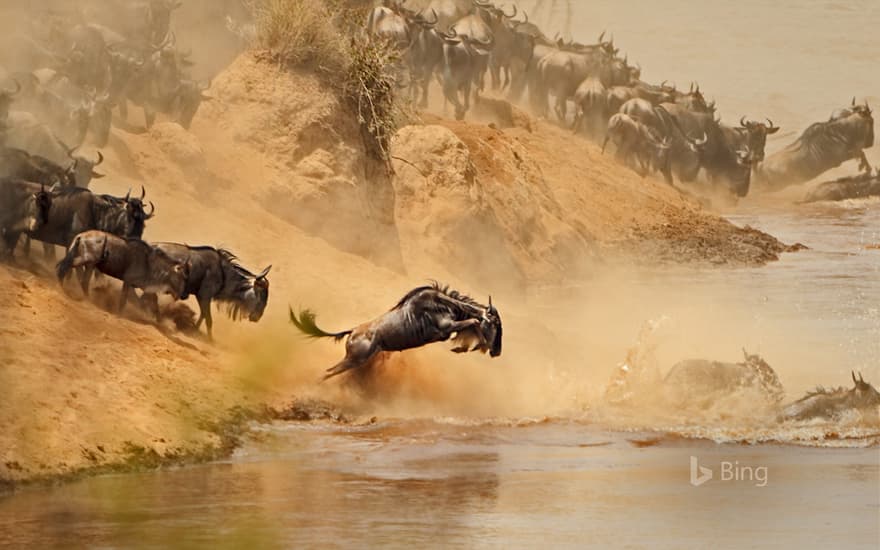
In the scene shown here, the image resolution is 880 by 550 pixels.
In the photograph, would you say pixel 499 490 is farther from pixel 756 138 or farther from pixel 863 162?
pixel 863 162

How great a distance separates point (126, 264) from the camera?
16.4 meters

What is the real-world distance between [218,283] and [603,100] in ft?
84.7

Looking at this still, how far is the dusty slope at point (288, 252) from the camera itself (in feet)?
47.5

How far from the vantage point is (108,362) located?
1523 centimetres

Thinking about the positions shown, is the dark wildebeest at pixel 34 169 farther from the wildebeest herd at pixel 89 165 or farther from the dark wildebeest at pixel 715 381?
the dark wildebeest at pixel 715 381

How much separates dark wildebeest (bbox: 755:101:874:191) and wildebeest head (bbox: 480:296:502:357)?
2943 cm

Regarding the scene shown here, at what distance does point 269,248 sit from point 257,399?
4.53 metres

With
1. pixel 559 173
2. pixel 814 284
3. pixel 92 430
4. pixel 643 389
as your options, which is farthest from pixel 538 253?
pixel 92 430

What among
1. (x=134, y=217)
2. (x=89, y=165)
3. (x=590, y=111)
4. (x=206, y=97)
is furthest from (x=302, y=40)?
(x=590, y=111)

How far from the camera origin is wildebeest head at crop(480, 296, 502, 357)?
17.0 metres

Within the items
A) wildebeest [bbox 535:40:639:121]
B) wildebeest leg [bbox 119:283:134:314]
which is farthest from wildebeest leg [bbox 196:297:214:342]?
wildebeest [bbox 535:40:639:121]

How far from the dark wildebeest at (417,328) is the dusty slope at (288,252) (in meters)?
0.34

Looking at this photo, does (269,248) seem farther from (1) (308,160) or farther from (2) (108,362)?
(2) (108,362)

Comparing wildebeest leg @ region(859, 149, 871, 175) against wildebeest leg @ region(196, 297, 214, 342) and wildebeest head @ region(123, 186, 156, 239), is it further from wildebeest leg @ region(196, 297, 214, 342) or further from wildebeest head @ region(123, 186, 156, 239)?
wildebeest leg @ region(196, 297, 214, 342)
